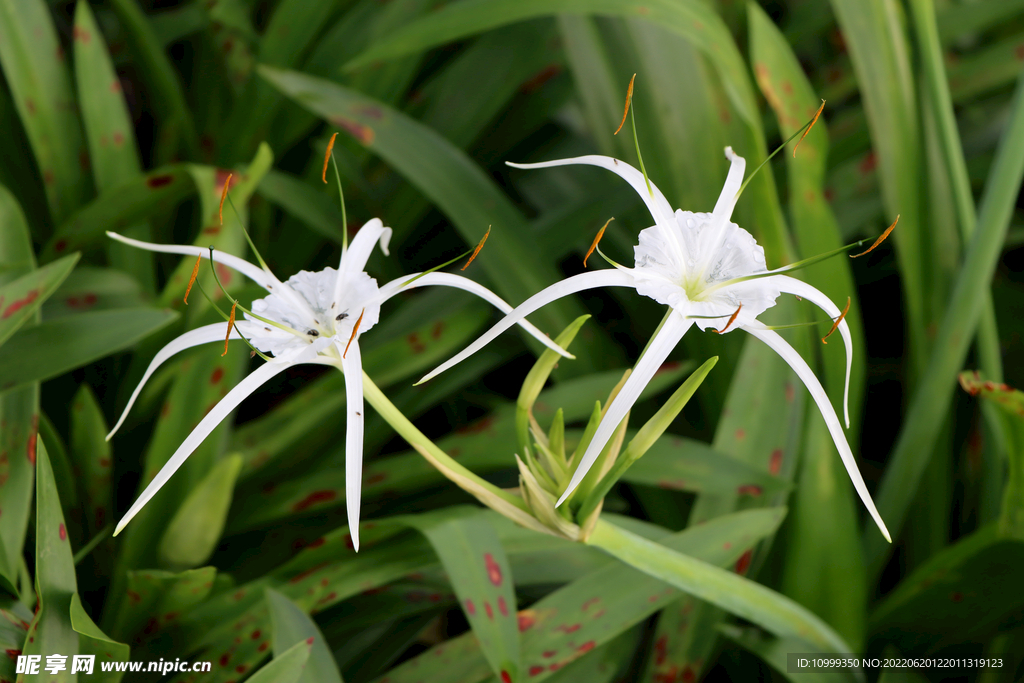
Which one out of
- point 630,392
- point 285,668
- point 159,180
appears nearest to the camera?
point 630,392

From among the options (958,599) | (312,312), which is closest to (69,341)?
(312,312)

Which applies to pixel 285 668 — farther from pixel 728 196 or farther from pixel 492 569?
pixel 728 196

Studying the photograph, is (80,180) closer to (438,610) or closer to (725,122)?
(438,610)

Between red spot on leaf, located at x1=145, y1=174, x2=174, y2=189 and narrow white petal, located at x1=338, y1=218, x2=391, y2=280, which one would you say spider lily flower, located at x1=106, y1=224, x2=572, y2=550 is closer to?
narrow white petal, located at x1=338, y1=218, x2=391, y2=280

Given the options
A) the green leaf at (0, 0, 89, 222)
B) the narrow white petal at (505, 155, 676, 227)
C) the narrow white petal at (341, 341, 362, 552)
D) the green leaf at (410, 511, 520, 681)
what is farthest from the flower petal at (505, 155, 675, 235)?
the green leaf at (0, 0, 89, 222)

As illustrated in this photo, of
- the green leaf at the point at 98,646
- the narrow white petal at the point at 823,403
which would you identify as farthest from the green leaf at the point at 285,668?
the narrow white petal at the point at 823,403

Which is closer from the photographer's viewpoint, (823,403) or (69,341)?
(823,403)
